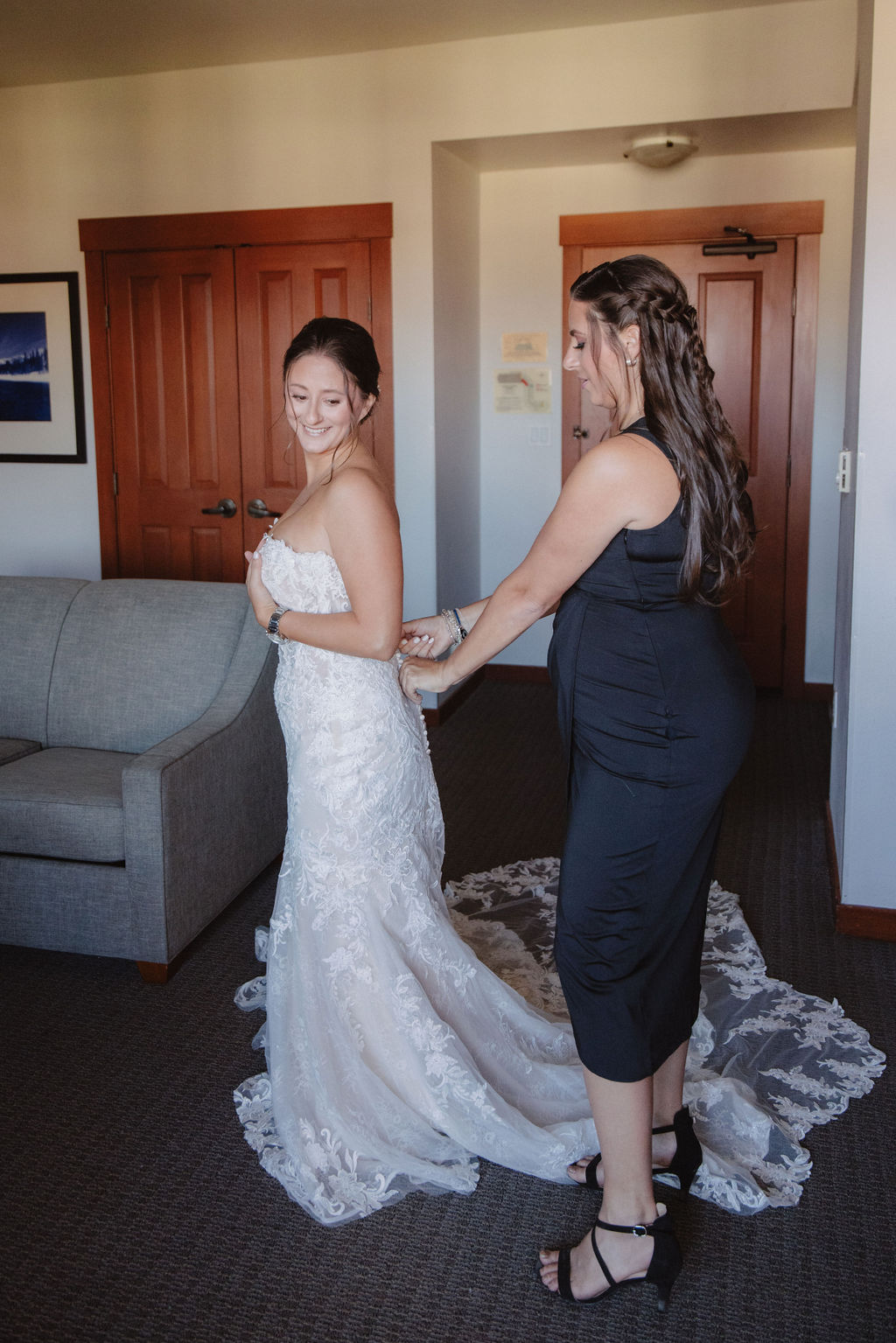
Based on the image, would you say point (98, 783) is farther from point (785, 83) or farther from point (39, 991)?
point (785, 83)

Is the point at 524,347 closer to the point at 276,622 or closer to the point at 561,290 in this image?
the point at 561,290

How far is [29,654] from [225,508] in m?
2.16

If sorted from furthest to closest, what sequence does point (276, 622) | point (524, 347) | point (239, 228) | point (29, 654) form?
point (524, 347) < point (239, 228) < point (29, 654) < point (276, 622)

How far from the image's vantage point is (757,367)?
19.1ft

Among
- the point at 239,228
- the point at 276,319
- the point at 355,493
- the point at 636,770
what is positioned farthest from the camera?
the point at 276,319

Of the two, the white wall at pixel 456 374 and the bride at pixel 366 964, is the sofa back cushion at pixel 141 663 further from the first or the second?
the white wall at pixel 456 374

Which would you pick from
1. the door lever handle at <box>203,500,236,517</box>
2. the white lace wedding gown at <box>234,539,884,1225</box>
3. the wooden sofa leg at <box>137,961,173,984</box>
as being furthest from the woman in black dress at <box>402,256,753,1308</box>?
the door lever handle at <box>203,500,236,517</box>

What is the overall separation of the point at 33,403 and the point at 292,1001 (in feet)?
15.0

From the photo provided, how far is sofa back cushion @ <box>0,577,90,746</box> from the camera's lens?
144 inches

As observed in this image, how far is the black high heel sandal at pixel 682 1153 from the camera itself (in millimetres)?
2129

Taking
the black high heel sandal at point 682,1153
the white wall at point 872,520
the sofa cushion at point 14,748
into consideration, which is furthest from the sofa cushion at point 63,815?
the white wall at point 872,520

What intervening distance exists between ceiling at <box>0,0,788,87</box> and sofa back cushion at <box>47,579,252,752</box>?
2.62 metres

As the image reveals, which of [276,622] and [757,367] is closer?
[276,622]

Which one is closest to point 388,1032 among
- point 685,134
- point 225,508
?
point 225,508
